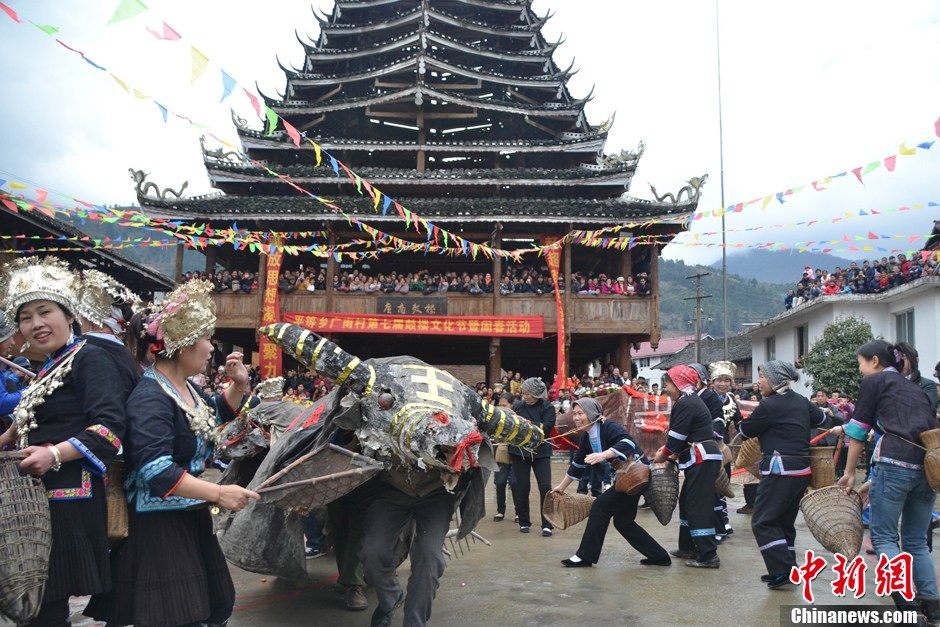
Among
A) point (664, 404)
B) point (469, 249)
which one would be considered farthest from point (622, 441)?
point (469, 249)

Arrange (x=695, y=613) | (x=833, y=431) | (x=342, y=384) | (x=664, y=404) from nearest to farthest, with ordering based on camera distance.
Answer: (x=342, y=384), (x=695, y=613), (x=833, y=431), (x=664, y=404)

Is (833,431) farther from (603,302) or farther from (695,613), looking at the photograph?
(603,302)

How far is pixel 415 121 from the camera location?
26703mm

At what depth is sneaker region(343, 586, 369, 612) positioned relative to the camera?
5.47 m

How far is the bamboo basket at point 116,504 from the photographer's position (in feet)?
11.1

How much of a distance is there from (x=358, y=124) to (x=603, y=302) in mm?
11186

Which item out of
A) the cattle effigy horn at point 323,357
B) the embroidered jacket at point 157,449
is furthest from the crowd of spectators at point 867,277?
the embroidered jacket at point 157,449

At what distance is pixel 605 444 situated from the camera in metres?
7.23

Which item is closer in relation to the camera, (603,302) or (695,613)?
(695,613)

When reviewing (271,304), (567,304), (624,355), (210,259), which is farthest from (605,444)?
(210,259)

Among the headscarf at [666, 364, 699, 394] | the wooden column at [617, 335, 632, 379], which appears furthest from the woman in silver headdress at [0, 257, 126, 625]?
the wooden column at [617, 335, 632, 379]

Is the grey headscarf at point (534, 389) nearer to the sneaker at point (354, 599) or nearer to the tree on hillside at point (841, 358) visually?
the sneaker at point (354, 599)

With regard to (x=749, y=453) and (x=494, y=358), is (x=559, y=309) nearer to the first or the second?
(x=494, y=358)

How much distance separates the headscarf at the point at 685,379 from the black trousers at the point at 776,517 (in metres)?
1.19
